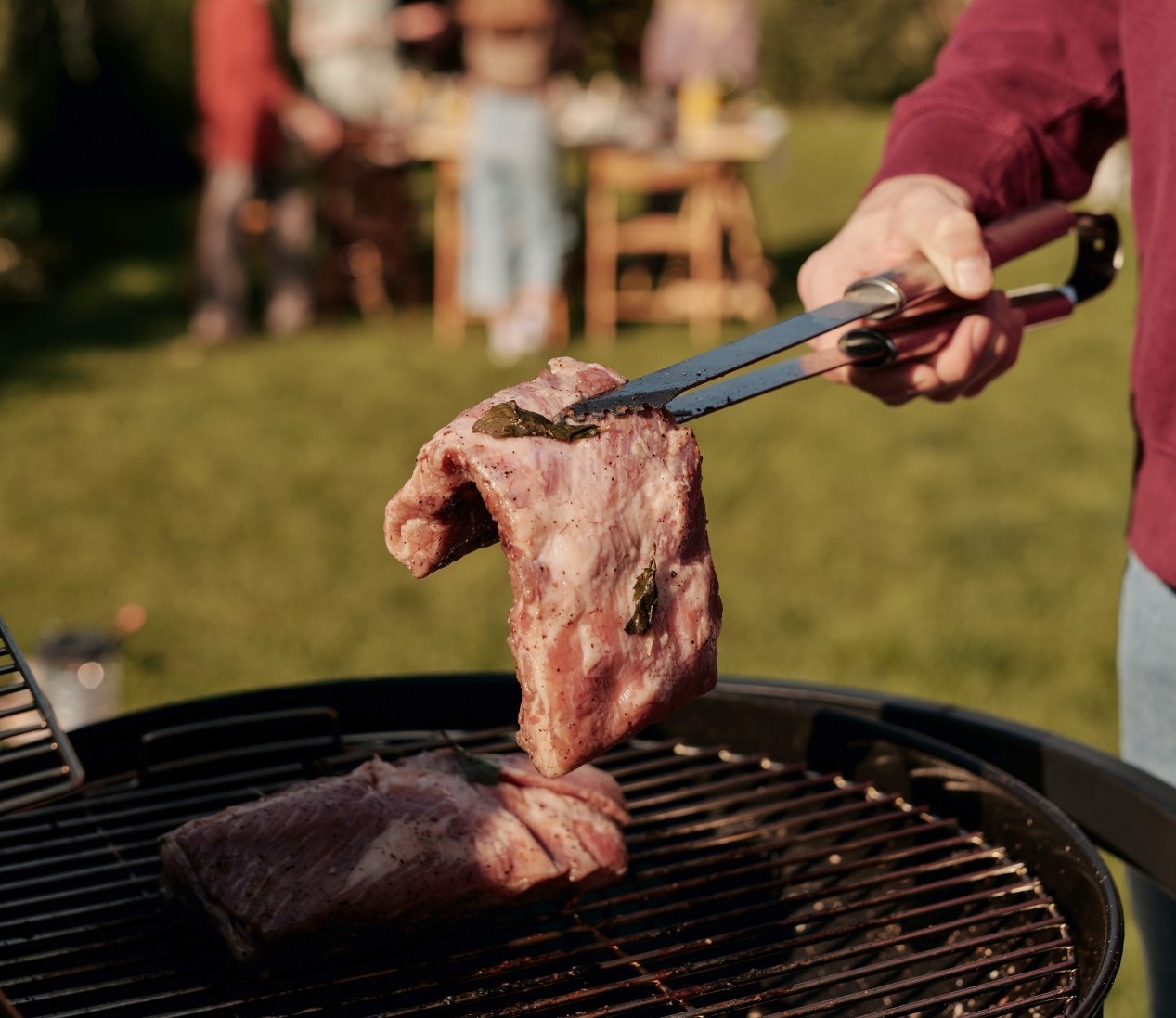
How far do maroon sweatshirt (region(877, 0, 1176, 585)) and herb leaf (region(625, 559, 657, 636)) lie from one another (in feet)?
3.02

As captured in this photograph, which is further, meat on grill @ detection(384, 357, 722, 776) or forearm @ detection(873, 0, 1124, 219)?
forearm @ detection(873, 0, 1124, 219)

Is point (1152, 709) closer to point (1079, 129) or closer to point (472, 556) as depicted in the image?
point (1079, 129)

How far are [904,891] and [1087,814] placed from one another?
42 cm

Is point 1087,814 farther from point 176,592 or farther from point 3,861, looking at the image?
point 176,592

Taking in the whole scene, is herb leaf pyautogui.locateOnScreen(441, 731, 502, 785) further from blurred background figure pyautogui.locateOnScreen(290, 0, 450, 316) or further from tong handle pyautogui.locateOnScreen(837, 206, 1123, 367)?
blurred background figure pyautogui.locateOnScreen(290, 0, 450, 316)

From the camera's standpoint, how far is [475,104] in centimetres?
966

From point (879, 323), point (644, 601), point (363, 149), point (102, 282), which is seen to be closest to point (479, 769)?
point (644, 601)

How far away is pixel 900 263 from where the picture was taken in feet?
7.34

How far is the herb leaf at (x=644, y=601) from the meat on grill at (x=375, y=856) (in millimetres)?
431

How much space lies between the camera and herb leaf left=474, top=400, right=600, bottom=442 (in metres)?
1.71

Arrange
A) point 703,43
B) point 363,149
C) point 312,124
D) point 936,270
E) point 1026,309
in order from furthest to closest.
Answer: point 703,43
point 363,149
point 312,124
point 1026,309
point 936,270

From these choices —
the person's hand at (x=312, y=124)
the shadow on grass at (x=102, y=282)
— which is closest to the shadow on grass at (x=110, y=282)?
the shadow on grass at (x=102, y=282)

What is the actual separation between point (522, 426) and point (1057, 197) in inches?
54.7

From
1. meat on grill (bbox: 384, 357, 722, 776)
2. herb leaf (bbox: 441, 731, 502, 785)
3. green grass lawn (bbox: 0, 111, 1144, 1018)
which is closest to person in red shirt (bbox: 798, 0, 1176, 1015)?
meat on grill (bbox: 384, 357, 722, 776)
